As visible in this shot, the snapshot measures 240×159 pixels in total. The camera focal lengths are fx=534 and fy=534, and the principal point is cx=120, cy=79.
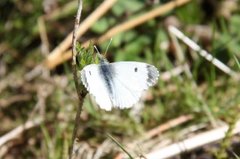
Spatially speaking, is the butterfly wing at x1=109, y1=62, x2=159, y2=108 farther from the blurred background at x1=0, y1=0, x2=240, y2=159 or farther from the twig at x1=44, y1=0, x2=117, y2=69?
the twig at x1=44, y1=0, x2=117, y2=69

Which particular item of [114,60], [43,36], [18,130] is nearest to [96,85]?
[18,130]

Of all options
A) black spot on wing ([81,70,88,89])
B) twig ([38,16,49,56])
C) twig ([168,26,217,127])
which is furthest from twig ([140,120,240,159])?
twig ([38,16,49,56])

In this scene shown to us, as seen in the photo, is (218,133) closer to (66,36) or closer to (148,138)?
(148,138)

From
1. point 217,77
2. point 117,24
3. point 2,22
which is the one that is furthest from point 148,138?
point 2,22

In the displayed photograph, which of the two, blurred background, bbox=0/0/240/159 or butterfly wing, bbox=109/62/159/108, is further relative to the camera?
blurred background, bbox=0/0/240/159

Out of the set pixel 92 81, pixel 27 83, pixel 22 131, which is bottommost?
pixel 92 81

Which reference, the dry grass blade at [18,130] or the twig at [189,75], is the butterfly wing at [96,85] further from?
the dry grass blade at [18,130]

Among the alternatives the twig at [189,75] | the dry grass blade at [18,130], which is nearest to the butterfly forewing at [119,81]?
the twig at [189,75]
